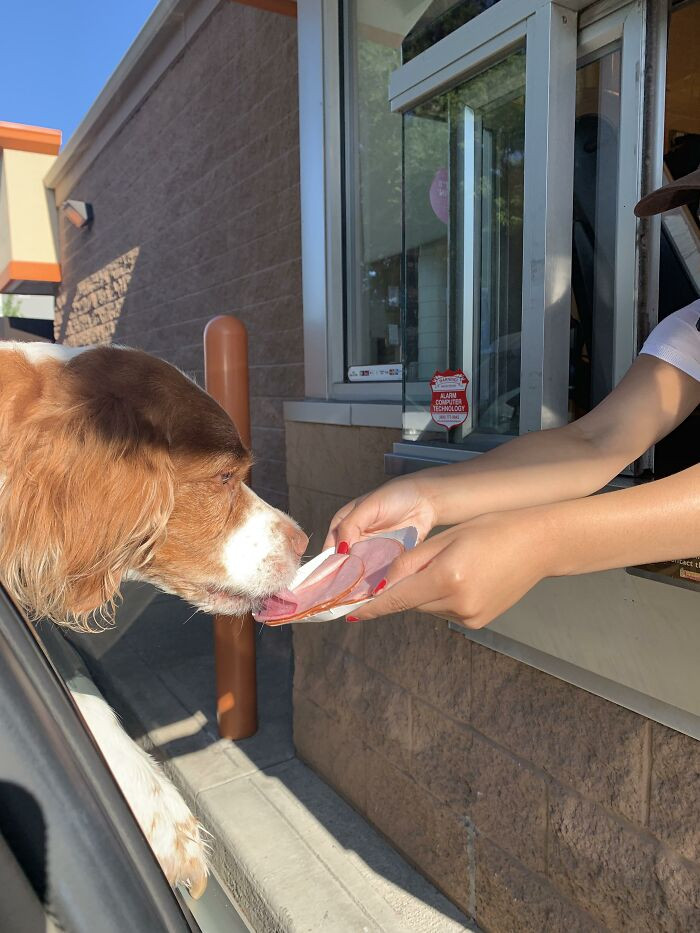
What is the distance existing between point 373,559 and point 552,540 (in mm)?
454

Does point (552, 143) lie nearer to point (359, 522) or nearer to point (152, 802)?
point (359, 522)

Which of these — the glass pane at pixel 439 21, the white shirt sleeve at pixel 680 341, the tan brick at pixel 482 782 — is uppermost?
the glass pane at pixel 439 21

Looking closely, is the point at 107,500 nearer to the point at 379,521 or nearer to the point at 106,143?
the point at 379,521

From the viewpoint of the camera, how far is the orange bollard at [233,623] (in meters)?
3.56

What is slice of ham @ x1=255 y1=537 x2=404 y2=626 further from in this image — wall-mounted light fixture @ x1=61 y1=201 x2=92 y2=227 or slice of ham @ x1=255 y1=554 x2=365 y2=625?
wall-mounted light fixture @ x1=61 y1=201 x2=92 y2=227

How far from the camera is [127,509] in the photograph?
5.96 ft

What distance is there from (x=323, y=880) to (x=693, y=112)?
3619 mm

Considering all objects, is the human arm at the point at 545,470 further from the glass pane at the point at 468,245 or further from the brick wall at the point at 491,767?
the brick wall at the point at 491,767

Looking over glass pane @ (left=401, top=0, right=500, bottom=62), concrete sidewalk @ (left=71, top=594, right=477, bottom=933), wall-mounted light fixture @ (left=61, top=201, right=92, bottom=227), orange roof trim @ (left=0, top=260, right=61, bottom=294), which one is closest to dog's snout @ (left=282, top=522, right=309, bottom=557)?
concrete sidewalk @ (left=71, top=594, right=477, bottom=933)

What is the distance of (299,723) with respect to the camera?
153 inches

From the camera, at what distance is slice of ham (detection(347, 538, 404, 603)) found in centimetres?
143

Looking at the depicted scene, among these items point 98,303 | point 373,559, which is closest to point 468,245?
point 373,559

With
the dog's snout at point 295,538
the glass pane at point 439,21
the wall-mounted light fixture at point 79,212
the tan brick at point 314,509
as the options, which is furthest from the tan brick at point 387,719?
the wall-mounted light fixture at point 79,212

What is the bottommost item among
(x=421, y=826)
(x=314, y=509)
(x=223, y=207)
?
(x=421, y=826)
